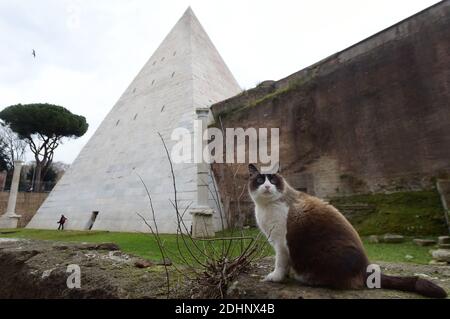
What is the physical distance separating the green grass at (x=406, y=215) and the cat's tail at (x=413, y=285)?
6199mm

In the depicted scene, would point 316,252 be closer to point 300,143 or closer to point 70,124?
point 300,143

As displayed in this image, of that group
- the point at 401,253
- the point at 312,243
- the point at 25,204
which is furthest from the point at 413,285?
the point at 25,204

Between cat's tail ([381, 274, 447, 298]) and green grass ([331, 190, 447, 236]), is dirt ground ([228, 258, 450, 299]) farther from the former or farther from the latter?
green grass ([331, 190, 447, 236])

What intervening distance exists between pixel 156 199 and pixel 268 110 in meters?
5.96

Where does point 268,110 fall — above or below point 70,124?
below

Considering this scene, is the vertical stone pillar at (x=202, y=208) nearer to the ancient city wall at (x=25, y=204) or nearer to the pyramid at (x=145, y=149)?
the pyramid at (x=145, y=149)

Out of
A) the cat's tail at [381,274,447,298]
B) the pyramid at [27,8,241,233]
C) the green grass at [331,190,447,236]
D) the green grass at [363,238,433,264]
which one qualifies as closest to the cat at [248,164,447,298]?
the cat's tail at [381,274,447,298]

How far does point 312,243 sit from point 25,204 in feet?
87.7

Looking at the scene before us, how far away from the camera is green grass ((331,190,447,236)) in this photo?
248 inches

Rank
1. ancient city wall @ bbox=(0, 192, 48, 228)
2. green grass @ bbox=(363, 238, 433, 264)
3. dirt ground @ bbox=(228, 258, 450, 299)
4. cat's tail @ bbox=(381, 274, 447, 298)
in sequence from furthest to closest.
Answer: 1. ancient city wall @ bbox=(0, 192, 48, 228)
2. green grass @ bbox=(363, 238, 433, 264)
3. cat's tail @ bbox=(381, 274, 447, 298)
4. dirt ground @ bbox=(228, 258, 450, 299)

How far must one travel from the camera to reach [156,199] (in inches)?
451

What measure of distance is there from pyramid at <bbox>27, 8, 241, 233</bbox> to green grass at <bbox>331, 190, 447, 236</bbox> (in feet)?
18.6

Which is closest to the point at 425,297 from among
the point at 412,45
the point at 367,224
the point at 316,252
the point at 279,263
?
the point at 316,252

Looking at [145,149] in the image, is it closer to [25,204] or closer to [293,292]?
[293,292]
